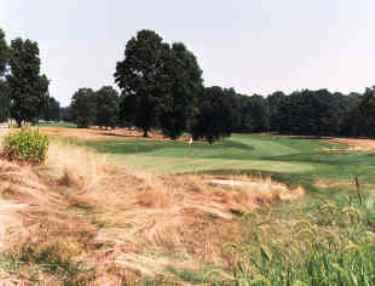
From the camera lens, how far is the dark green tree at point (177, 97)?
56125 mm

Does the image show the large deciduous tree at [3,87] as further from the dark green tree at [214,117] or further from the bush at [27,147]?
the bush at [27,147]

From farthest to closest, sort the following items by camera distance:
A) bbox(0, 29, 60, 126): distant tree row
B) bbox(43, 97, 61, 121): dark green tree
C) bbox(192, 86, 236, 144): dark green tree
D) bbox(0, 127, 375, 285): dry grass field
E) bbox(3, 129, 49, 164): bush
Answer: bbox(192, 86, 236, 144): dark green tree → bbox(43, 97, 61, 121): dark green tree → bbox(0, 29, 60, 126): distant tree row → bbox(3, 129, 49, 164): bush → bbox(0, 127, 375, 285): dry grass field

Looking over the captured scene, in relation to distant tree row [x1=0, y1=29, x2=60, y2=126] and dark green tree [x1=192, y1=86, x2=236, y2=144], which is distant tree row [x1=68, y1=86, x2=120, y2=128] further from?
distant tree row [x1=0, y1=29, x2=60, y2=126]

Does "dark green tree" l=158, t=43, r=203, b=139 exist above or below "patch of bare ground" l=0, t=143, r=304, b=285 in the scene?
above

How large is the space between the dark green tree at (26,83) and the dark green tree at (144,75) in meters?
11.2

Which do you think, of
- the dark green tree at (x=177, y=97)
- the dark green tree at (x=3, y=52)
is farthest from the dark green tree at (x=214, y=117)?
the dark green tree at (x=3, y=52)

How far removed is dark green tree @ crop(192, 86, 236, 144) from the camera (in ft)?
229

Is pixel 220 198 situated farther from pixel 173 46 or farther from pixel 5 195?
pixel 173 46

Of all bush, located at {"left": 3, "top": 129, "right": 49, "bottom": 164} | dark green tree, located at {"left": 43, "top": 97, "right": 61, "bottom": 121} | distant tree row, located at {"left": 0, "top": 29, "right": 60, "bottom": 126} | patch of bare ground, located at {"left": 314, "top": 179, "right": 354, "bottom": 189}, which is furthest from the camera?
dark green tree, located at {"left": 43, "top": 97, "right": 61, "bottom": 121}

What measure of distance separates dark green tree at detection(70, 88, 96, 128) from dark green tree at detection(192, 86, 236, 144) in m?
38.0

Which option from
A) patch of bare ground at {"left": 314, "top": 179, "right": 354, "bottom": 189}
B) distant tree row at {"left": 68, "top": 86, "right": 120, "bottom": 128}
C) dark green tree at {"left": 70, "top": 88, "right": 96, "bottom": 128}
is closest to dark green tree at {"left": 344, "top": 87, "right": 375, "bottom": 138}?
distant tree row at {"left": 68, "top": 86, "right": 120, "bottom": 128}

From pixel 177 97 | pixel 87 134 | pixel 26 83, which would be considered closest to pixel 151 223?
pixel 87 134

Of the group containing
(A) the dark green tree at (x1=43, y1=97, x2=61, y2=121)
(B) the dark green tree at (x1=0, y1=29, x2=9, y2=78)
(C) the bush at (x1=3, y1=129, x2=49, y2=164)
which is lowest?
(C) the bush at (x1=3, y1=129, x2=49, y2=164)

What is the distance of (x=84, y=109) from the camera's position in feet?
351
